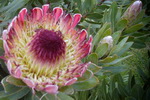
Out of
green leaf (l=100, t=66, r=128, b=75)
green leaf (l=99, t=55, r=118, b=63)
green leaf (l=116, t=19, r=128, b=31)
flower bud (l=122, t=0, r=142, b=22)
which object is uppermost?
flower bud (l=122, t=0, r=142, b=22)

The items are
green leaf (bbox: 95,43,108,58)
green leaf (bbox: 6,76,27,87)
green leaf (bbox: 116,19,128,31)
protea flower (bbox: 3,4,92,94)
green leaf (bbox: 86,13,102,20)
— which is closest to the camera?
green leaf (bbox: 6,76,27,87)

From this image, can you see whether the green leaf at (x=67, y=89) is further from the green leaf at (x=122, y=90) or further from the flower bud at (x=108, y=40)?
the green leaf at (x=122, y=90)

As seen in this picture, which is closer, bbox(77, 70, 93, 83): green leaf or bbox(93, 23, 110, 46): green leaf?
bbox(77, 70, 93, 83): green leaf

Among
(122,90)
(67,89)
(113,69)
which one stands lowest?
(122,90)

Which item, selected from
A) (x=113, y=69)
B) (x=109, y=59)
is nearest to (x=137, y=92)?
(x=113, y=69)

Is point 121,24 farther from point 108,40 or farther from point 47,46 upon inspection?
point 47,46

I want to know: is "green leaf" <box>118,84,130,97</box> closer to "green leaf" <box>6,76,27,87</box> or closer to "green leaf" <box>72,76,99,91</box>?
"green leaf" <box>72,76,99,91</box>

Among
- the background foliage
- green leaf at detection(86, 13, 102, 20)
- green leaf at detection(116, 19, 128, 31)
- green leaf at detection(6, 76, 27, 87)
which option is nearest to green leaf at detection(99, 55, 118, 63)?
the background foliage

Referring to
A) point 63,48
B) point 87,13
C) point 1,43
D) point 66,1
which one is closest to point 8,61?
point 1,43

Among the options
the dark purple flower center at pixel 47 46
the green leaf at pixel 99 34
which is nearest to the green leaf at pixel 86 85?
the dark purple flower center at pixel 47 46
